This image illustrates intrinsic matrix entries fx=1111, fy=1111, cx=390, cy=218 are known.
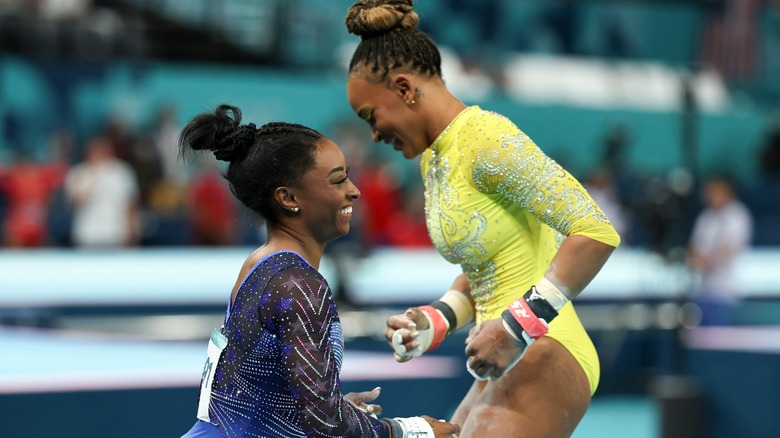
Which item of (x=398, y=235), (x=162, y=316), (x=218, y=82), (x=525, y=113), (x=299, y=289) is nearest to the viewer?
(x=299, y=289)

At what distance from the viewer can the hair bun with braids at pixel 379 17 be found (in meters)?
3.02

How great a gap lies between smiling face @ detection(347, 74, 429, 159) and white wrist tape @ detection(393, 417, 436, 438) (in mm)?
801

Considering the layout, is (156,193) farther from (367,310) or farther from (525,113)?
(525,113)

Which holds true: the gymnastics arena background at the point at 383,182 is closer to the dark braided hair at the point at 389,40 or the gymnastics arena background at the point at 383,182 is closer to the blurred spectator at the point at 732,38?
the blurred spectator at the point at 732,38

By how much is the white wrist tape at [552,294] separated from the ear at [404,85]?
24.8 inches

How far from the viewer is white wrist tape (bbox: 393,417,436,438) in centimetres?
262

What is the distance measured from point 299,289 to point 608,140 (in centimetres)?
1312

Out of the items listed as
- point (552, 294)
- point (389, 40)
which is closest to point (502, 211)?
point (552, 294)

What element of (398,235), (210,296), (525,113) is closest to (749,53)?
(525,113)

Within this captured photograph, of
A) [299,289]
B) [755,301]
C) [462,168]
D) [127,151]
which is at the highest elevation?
[462,168]

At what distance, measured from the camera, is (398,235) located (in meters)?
11.7

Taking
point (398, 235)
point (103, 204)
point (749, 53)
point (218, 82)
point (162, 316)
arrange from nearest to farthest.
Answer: point (162, 316), point (103, 204), point (398, 235), point (218, 82), point (749, 53)

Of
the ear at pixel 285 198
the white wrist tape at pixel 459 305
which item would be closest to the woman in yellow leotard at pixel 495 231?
the white wrist tape at pixel 459 305

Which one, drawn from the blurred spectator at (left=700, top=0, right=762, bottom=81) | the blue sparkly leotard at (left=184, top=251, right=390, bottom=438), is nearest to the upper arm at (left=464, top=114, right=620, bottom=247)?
the blue sparkly leotard at (left=184, top=251, right=390, bottom=438)
